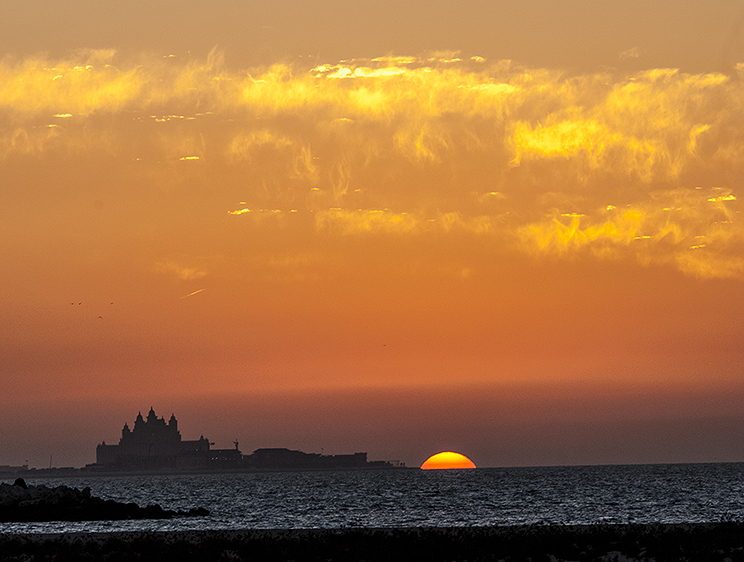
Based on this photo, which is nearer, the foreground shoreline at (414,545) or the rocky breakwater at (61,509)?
the foreground shoreline at (414,545)

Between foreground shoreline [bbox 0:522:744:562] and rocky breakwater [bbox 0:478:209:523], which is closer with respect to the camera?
foreground shoreline [bbox 0:522:744:562]

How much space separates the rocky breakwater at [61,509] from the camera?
7931 cm

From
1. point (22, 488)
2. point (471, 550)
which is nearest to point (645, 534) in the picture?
point (471, 550)

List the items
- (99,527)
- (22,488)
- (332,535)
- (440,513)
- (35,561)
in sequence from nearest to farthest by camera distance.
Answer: (35,561), (332,535), (99,527), (440,513), (22,488)

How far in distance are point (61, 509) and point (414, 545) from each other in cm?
5277

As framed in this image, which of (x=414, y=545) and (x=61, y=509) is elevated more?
(x=414, y=545)

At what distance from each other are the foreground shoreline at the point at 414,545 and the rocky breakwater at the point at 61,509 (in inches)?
1502

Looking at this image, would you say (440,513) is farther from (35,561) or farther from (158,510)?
Result: (35,561)

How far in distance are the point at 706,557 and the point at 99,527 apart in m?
46.1

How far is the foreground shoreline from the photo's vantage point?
37531 mm

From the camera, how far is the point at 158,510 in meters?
84.6

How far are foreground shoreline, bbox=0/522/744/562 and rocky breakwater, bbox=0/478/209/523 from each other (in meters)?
38.1

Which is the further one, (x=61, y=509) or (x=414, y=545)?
(x=61, y=509)

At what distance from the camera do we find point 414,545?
129ft
